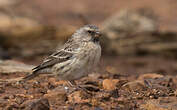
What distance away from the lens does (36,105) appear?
7984 mm

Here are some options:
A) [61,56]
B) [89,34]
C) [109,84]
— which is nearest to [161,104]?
[109,84]

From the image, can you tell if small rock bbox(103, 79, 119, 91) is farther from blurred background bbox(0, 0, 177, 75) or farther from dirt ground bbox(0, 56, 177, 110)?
blurred background bbox(0, 0, 177, 75)

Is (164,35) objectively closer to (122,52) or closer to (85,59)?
(122,52)

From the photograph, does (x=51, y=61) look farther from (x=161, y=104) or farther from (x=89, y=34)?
(x=161, y=104)

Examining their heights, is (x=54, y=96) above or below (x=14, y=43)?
below

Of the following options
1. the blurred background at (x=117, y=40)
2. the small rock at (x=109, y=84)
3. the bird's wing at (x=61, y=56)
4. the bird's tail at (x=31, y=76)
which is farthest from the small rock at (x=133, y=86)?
the blurred background at (x=117, y=40)

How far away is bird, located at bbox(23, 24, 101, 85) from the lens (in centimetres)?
959

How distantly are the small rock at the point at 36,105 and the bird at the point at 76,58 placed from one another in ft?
5.15

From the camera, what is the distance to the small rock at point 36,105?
26.1 feet

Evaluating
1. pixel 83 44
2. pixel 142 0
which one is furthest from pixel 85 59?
pixel 142 0

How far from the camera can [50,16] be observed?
86.4ft

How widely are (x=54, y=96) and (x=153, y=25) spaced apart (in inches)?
435

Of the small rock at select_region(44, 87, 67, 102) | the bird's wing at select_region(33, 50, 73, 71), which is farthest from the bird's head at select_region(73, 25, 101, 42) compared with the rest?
the small rock at select_region(44, 87, 67, 102)

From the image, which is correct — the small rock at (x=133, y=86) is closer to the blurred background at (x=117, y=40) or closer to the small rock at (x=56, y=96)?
the small rock at (x=56, y=96)
